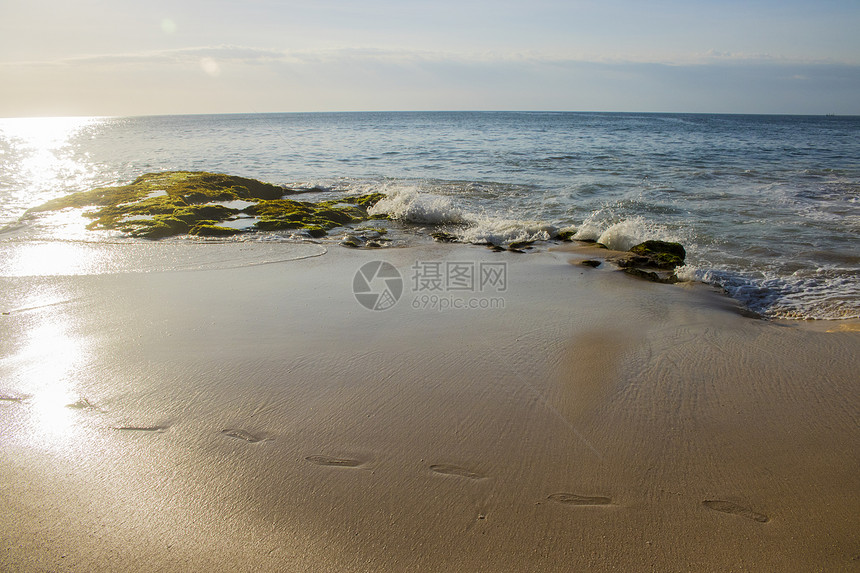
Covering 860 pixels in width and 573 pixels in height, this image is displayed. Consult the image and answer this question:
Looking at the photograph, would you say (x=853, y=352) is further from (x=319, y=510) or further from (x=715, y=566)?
(x=319, y=510)

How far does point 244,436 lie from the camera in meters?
2.95

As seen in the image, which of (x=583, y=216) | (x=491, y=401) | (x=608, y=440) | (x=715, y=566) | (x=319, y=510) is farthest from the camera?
(x=583, y=216)

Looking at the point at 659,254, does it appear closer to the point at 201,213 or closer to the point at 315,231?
the point at 315,231

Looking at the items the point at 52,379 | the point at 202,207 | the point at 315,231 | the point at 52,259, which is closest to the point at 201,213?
the point at 202,207

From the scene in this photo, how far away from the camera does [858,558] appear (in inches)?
83.3

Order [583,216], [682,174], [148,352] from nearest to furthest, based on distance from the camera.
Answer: [148,352]
[583,216]
[682,174]

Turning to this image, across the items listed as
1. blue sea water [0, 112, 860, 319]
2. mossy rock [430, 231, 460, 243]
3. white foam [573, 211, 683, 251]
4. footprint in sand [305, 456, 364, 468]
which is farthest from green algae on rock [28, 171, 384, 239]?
footprint in sand [305, 456, 364, 468]

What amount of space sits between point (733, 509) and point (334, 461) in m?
2.10

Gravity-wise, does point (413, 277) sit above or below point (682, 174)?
below

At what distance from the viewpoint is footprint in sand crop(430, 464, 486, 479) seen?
261 cm

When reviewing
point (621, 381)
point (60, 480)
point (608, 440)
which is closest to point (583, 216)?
point (621, 381)

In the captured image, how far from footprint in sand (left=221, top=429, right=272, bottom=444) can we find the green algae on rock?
6.39 m

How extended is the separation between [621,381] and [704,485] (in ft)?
3.59

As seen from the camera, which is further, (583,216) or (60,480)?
(583,216)
